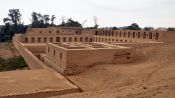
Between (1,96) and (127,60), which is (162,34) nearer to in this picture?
(127,60)

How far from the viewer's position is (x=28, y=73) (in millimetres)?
13242

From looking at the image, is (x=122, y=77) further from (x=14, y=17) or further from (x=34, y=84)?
(x=14, y=17)

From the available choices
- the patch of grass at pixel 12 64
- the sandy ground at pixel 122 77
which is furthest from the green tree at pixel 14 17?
the sandy ground at pixel 122 77

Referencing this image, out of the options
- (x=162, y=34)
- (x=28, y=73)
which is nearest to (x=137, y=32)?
(x=162, y=34)

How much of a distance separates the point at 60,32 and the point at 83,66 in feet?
91.8

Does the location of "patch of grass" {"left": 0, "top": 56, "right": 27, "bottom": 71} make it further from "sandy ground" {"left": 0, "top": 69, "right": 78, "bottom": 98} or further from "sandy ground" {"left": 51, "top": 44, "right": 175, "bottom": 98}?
"sandy ground" {"left": 51, "top": 44, "right": 175, "bottom": 98}

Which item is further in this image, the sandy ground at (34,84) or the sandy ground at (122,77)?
the sandy ground at (34,84)

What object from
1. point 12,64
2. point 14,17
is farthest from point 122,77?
point 14,17

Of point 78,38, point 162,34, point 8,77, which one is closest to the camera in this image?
point 8,77

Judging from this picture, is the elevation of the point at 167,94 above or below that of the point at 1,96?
above

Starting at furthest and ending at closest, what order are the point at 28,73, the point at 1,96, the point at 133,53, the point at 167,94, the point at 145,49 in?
the point at 145,49
the point at 133,53
the point at 28,73
the point at 1,96
the point at 167,94

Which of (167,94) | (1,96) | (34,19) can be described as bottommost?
(1,96)

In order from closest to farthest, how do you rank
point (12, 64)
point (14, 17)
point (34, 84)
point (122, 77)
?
1. point (34, 84)
2. point (122, 77)
3. point (12, 64)
4. point (14, 17)

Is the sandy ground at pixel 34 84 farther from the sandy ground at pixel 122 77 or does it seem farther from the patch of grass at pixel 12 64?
the patch of grass at pixel 12 64
